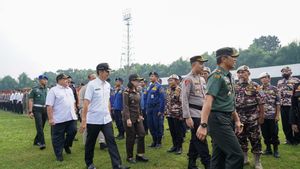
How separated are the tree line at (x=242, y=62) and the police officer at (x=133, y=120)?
1681 centimetres

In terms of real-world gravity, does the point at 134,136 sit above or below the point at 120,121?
above

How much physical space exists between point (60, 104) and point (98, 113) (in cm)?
191

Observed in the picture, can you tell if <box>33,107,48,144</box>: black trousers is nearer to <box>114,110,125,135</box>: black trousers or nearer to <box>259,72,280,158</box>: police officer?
<box>114,110,125,135</box>: black trousers

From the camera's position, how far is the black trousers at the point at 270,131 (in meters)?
7.34

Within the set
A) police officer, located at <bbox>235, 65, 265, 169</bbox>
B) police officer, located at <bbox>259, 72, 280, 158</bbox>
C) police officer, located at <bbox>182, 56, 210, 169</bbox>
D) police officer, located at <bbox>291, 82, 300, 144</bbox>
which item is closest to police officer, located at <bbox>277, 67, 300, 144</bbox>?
police officer, located at <bbox>259, 72, 280, 158</bbox>

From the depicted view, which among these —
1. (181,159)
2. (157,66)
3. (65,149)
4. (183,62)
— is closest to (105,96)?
(181,159)

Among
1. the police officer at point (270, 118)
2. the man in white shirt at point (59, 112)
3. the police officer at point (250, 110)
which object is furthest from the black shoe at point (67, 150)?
the police officer at point (270, 118)

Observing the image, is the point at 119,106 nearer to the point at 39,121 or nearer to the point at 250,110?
the point at 39,121

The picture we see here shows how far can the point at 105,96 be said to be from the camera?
20.4 ft

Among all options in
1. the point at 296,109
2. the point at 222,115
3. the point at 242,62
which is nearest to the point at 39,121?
the point at 222,115

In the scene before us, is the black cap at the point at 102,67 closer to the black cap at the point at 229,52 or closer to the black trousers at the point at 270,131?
the black cap at the point at 229,52

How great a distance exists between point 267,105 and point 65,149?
5336 millimetres

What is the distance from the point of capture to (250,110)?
6.16 m

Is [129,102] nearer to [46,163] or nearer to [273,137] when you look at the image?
[46,163]
